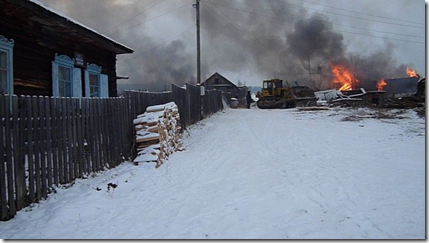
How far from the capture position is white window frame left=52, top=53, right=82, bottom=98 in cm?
840

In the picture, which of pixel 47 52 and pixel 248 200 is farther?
pixel 47 52

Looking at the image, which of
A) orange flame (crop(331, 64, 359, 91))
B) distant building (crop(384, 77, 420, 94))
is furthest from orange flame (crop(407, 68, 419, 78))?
orange flame (crop(331, 64, 359, 91))

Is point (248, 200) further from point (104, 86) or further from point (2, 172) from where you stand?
point (104, 86)

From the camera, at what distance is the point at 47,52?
816 centimetres

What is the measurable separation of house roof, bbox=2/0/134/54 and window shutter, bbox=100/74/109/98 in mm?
1653

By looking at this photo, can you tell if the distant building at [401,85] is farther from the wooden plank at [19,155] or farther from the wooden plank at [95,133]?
the wooden plank at [19,155]

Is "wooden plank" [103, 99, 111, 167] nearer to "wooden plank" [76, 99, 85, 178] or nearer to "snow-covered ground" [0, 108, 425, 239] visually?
"snow-covered ground" [0, 108, 425, 239]

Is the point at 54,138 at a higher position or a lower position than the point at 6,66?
lower

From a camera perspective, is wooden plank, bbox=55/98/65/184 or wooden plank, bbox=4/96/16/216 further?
wooden plank, bbox=55/98/65/184

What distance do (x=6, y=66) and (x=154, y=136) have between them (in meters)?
3.56

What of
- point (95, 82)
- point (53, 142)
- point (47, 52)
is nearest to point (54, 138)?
point (53, 142)

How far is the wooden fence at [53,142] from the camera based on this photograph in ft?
12.6

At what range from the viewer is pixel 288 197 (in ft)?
14.7

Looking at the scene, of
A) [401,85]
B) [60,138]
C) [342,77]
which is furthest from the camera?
[401,85]
